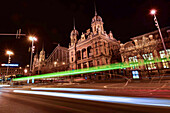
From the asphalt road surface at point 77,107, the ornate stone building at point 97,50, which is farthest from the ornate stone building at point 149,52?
the asphalt road surface at point 77,107

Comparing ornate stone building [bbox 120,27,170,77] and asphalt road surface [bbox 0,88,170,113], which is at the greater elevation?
ornate stone building [bbox 120,27,170,77]

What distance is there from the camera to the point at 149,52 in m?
27.4

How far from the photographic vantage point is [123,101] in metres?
4.79

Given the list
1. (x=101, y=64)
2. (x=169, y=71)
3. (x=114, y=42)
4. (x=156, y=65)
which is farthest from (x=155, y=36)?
(x=101, y=64)

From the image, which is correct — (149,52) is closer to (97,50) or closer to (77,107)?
(97,50)

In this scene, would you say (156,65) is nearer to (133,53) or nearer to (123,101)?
(133,53)

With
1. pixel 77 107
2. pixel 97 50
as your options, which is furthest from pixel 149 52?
pixel 77 107

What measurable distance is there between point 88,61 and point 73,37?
19811 mm

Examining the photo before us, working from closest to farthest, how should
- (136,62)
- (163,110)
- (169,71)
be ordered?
(163,110), (169,71), (136,62)

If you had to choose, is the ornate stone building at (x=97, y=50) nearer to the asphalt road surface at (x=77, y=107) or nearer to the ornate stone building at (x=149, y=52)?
the ornate stone building at (x=149, y=52)

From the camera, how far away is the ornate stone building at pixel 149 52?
2556 centimetres

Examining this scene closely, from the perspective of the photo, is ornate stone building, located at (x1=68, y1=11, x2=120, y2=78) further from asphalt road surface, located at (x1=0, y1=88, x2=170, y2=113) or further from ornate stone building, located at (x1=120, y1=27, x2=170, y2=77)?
asphalt road surface, located at (x1=0, y1=88, x2=170, y2=113)

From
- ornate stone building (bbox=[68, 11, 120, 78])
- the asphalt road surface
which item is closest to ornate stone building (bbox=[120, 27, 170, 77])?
ornate stone building (bbox=[68, 11, 120, 78])

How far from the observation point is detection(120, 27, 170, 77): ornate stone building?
83.9 ft
